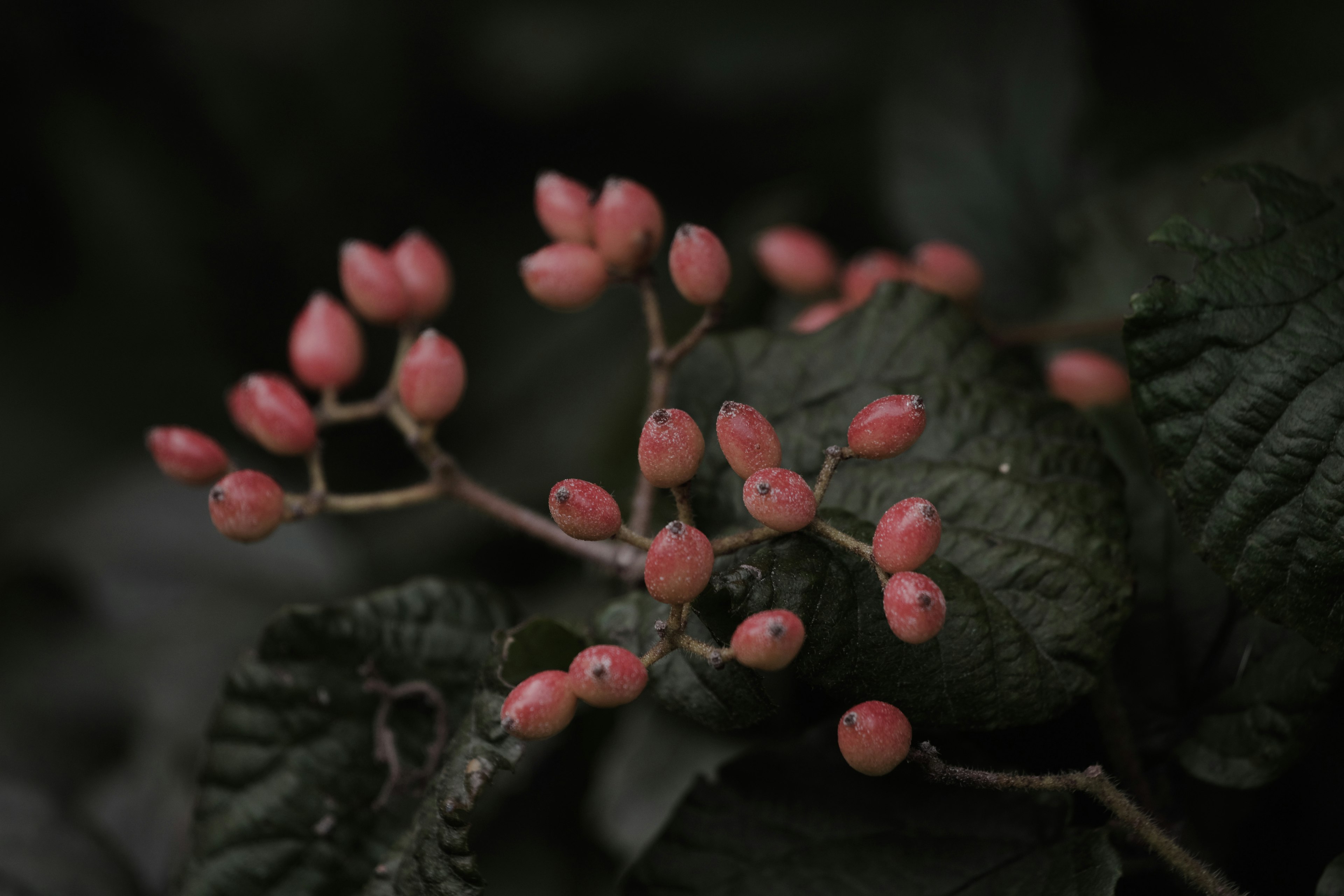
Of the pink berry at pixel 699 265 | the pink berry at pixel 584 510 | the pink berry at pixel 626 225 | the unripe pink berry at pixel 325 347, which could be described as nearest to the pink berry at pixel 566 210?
the pink berry at pixel 626 225

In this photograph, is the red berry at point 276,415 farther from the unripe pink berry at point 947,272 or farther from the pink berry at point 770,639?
the unripe pink berry at point 947,272

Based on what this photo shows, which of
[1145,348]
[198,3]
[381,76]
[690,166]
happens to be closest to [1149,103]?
[690,166]

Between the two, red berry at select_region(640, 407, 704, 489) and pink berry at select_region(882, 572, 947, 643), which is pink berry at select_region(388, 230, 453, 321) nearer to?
red berry at select_region(640, 407, 704, 489)

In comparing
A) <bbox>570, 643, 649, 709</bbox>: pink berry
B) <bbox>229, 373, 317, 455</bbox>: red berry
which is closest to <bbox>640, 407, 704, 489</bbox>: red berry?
<bbox>570, 643, 649, 709</bbox>: pink berry

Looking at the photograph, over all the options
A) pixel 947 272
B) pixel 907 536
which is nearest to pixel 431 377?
pixel 907 536

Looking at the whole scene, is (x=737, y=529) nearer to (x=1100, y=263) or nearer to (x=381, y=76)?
(x=1100, y=263)

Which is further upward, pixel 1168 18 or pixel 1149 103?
pixel 1168 18

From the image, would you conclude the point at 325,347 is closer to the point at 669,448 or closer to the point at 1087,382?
the point at 669,448
